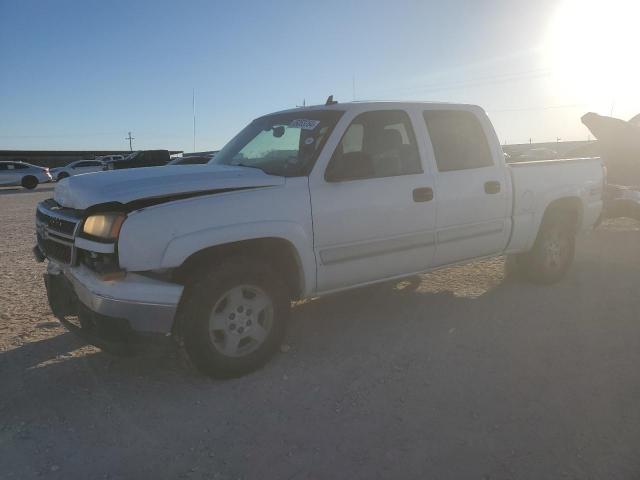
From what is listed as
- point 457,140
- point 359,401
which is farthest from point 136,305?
point 457,140

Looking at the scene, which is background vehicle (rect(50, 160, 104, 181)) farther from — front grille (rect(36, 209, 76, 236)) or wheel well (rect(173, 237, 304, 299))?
wheel well (rect(173, 237, 304, 299))

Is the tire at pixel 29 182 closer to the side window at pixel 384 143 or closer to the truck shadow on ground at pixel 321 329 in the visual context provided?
the truck shadow on ground at pixel 321 329

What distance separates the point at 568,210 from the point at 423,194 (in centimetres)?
254

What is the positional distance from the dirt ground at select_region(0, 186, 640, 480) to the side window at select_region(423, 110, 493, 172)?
4.71 feet

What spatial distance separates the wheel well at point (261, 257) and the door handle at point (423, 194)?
1.21 metres

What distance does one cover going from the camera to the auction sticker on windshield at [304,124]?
13.9 ft

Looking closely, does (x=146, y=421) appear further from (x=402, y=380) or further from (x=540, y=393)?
(x=540, y=393)

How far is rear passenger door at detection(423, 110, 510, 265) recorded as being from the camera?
4.61 metres

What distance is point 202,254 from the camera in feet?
11.2

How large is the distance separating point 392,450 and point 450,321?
7.27 feet

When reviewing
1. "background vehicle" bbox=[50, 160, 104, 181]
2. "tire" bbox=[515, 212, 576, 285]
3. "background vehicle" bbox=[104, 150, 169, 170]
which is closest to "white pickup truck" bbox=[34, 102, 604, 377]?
"tire" bbox=[515, 212, 576, 285]

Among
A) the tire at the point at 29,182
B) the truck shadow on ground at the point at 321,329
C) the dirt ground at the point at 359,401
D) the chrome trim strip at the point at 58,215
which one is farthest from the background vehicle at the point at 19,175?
the chrome trim strip at the point at 58,215

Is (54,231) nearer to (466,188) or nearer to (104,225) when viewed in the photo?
(104,225)

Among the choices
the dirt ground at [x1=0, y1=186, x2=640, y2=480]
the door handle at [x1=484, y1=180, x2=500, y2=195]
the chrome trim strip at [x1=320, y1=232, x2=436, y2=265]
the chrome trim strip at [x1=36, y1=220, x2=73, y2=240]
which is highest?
the door handle at [x1=484, y1=180, x2=500, y2=195]
